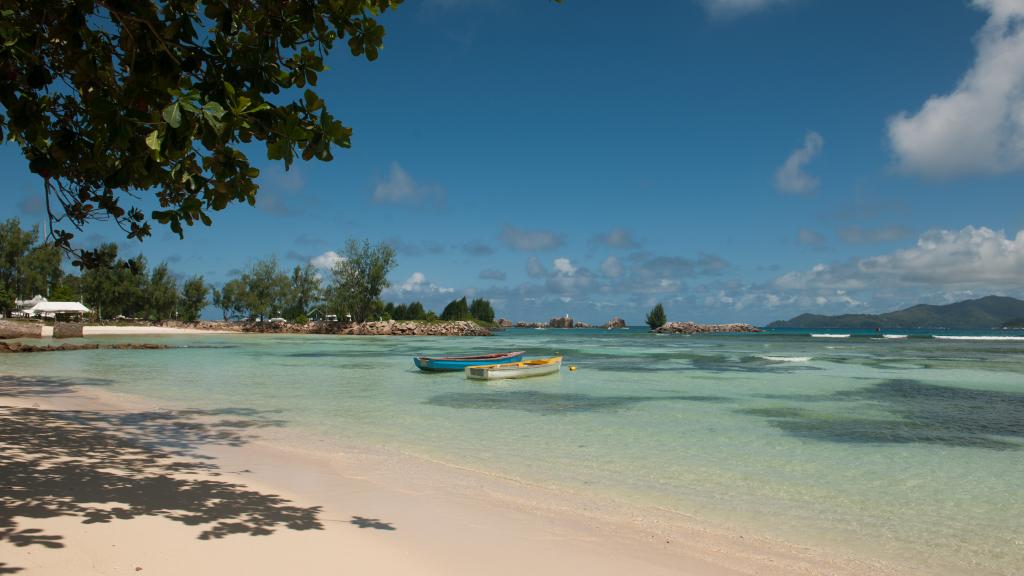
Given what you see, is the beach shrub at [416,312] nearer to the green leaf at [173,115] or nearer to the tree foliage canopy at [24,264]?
the tree foliage canopy at [24,264]

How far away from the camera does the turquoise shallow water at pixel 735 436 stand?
7012 millimetres

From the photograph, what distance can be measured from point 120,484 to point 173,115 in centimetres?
543

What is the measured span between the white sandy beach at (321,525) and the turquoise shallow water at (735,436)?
0.99 m

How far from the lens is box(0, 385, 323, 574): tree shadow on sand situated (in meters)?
5.41

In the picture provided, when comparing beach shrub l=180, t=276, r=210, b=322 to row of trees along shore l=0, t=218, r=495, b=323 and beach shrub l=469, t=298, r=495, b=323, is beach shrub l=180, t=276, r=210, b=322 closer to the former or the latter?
row of trees along shore l=0, t=218, r=495, b=323

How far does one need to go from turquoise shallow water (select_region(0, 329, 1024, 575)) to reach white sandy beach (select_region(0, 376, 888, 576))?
988 millimetres

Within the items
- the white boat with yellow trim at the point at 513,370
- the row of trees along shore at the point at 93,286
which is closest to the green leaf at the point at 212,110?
the white boat with yellow trim at the point at 513,370

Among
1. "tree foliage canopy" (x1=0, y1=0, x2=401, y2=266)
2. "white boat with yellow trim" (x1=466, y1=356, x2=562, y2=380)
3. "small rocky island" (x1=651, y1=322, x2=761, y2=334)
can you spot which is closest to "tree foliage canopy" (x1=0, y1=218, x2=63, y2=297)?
"white boat with yellow trim" (x1=466, y1=356, x2=562, y2=380)

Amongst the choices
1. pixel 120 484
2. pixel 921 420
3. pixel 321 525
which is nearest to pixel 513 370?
pixel 921 420

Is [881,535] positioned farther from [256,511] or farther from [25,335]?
[25,335]

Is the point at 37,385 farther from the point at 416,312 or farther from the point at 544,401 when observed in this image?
the point at 416,312

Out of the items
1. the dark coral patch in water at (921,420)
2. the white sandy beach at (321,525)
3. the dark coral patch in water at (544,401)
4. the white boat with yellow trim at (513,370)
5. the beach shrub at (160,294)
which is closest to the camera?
the white sandy beach at (321,525)

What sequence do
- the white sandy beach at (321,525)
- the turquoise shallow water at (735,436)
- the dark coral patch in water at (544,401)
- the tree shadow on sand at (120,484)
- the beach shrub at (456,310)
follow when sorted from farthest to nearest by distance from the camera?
the beach shrub at (456,310) → the dark coral patch in water at (544,401) → the turquoise shallow water at (735,436) → the tree shadow on sand at (120,484) → the white sandy beach at (321,525)

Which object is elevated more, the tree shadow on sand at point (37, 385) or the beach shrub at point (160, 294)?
the beach shrub at point (160, 294)
